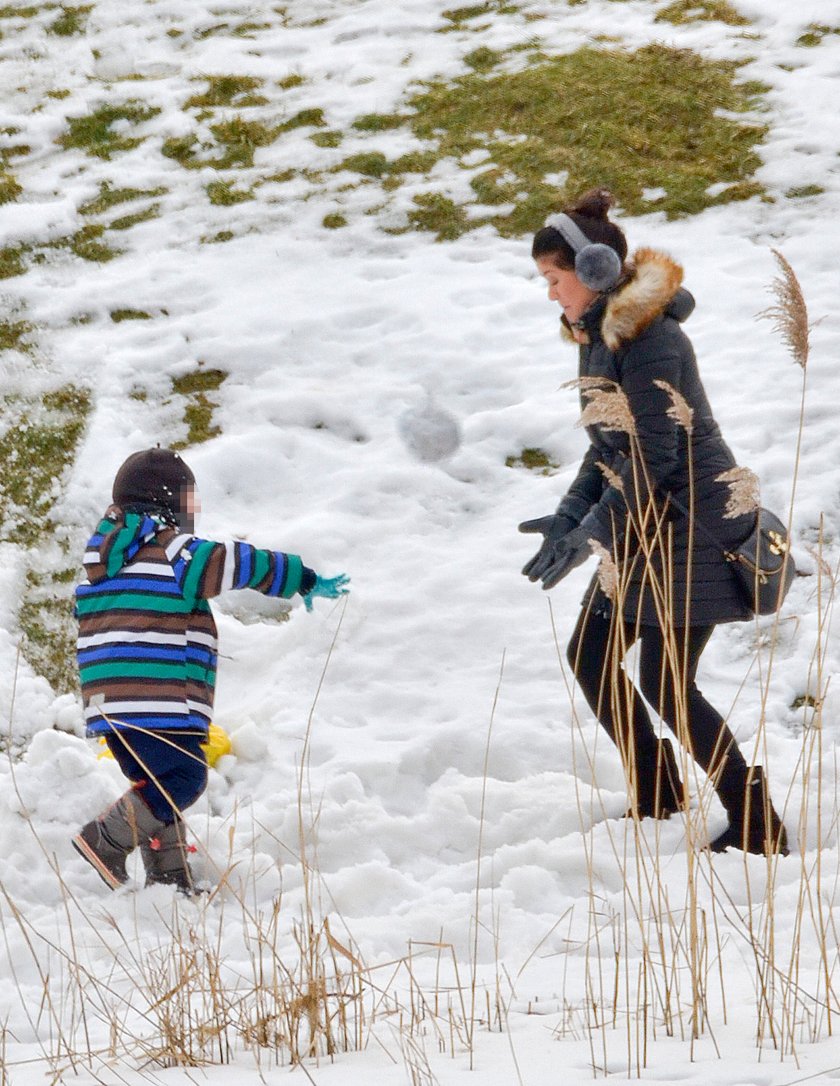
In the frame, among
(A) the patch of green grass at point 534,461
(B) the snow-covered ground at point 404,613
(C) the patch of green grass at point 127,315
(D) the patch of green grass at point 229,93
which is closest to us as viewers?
(B) the snow-covered ground at point 404,613

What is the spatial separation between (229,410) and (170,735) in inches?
106

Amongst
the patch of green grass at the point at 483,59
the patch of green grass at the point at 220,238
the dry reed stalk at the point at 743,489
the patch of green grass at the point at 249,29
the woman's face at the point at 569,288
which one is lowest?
the dry reed stalk at the point at 743,489

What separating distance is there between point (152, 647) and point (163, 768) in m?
0.35

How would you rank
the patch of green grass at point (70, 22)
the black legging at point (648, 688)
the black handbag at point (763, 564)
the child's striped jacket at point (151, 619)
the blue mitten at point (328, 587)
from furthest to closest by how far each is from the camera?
1. the patch of green grass at point (70, 22)
2. the blue mitten at point (328, 587)
3. the child's striped jacket at point (151, 619)
4. the black legging at point (648, 688)
5. the black handbag at point (763, 564)

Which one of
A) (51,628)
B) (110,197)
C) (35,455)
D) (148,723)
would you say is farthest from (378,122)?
(148,723)

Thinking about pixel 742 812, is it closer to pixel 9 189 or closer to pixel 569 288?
pixel 569 288

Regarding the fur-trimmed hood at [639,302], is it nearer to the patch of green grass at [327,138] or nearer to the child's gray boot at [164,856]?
the child's gray boot at [164,856]

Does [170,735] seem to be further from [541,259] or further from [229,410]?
[229,410]

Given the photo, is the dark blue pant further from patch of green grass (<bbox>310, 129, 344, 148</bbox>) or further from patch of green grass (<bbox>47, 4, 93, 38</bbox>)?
patch of green grass (<bbox>47, 4, 93, 38</bbox>)

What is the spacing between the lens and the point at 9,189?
7.43 m

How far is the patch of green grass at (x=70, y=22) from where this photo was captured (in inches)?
362

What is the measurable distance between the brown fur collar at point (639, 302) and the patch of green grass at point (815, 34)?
239 inches

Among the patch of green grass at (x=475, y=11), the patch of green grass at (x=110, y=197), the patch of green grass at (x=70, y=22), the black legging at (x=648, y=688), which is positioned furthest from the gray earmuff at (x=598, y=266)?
the patch of green grass at (x=70, y=22)

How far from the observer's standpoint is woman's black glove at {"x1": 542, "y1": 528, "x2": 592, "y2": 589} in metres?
3.00
